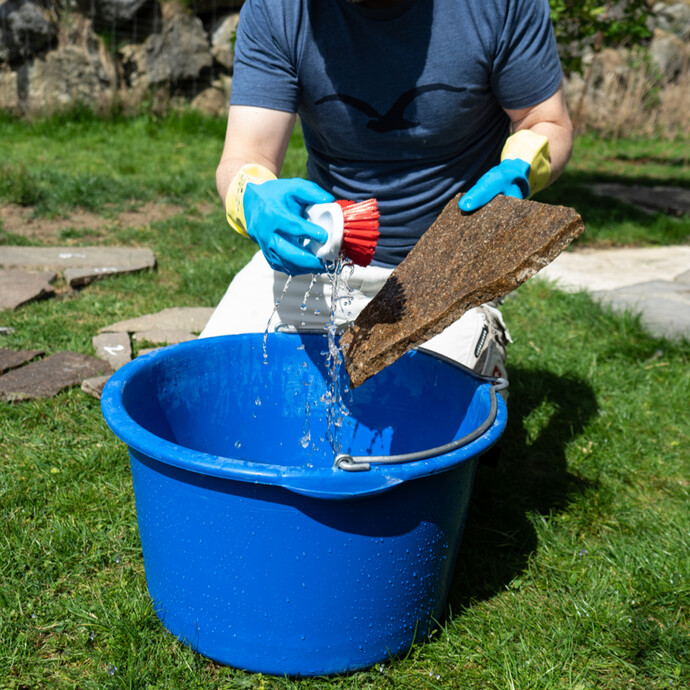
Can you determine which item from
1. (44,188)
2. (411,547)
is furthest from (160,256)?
(411,547)

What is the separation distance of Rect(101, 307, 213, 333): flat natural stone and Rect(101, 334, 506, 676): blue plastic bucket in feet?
4.17

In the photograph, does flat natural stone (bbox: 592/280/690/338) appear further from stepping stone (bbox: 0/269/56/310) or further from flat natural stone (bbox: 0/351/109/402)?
stepping stone (bbox: 0/269/56/310)

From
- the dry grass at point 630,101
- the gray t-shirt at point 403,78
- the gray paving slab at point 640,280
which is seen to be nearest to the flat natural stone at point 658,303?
the gray paving slab at point 640,280

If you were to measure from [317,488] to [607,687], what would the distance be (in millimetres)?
767

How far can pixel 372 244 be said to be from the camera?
4.98 feet

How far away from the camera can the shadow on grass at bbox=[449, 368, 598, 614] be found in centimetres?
183

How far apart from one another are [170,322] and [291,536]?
189cm

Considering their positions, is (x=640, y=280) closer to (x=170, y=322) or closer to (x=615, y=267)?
(x=615, y=267)

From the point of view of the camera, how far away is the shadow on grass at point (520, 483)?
1.83 m

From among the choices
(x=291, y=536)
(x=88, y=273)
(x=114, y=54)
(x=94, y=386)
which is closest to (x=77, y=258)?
(x=88, y=273)

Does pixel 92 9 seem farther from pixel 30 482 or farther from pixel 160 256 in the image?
pixel 30 482

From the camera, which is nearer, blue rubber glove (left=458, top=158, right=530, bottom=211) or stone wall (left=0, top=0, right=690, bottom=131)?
blue rubber glove (left=458, top=158, right=530, bottom=211)

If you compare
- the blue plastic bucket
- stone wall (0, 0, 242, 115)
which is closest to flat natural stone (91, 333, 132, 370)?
the blue plastic bucket

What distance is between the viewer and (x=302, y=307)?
2.02 meters
